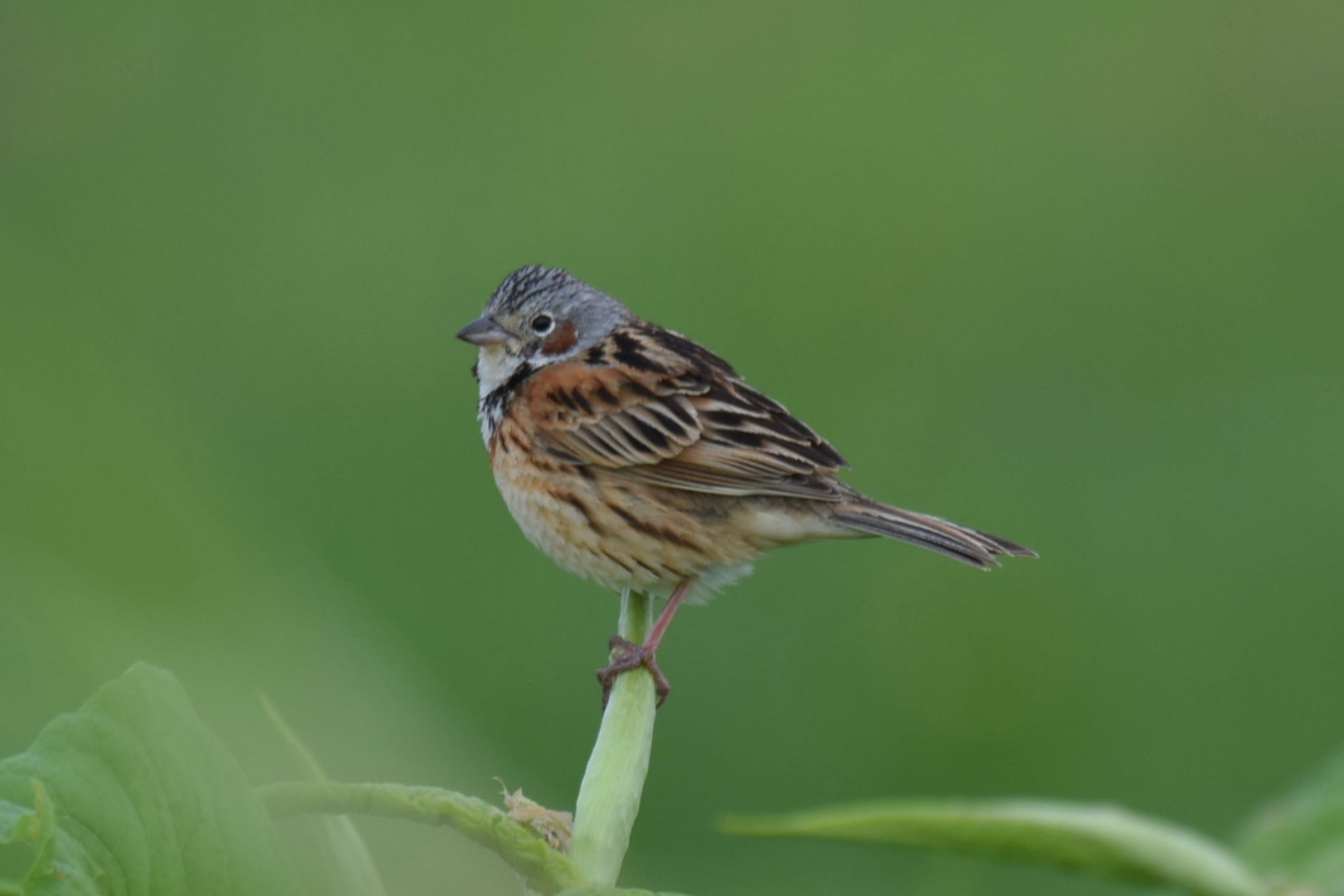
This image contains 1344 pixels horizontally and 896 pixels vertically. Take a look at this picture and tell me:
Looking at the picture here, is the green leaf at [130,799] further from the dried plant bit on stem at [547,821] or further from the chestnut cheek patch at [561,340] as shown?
the chestnut cheek patch at [561,340]

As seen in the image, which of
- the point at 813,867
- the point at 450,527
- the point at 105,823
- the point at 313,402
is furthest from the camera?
the point at 313,402

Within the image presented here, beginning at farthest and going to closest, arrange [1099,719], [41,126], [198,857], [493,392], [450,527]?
[41,126] → [450,527] → [1099,719] → [493,392] → [198,857]

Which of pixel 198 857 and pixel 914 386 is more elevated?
pixel 914 386

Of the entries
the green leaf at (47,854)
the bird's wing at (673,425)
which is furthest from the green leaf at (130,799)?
the bird's wing at (673,425)

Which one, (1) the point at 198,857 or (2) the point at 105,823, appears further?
(2) the point at 105,823

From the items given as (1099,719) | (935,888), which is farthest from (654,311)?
(935,888)

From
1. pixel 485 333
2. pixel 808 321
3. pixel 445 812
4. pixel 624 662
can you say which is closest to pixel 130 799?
A: pixel 445 812

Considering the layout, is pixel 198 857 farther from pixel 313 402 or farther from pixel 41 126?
pixel 41 126
